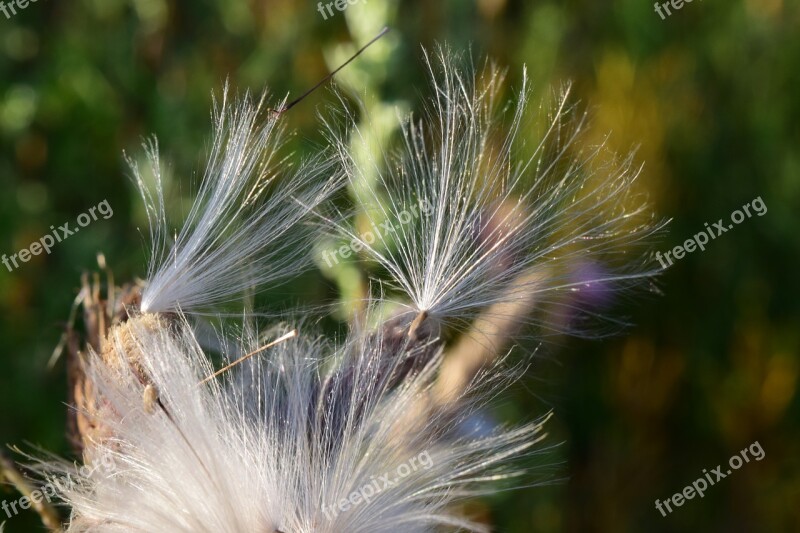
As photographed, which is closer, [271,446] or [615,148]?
[271,446]

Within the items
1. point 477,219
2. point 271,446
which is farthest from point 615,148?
point 271,446

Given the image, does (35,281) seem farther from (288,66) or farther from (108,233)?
(288,66)

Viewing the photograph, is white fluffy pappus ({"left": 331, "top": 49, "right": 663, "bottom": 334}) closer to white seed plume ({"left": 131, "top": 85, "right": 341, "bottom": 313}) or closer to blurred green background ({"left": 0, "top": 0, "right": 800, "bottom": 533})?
white seed plume ({"left": 131, "top": 85, "right": 341, "bottom": 313})

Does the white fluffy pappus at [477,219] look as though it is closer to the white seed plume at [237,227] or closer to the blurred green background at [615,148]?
the white seed plume at [237,227]

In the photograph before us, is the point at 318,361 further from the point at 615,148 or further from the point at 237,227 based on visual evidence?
the point at 615,148

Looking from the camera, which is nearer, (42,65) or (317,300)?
(317,300)

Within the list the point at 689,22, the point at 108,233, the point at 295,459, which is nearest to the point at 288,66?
the point at 108,233
